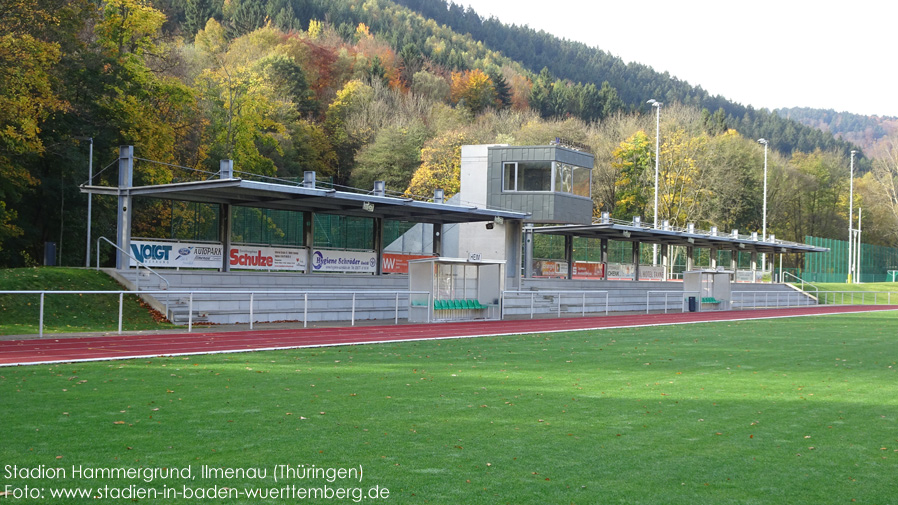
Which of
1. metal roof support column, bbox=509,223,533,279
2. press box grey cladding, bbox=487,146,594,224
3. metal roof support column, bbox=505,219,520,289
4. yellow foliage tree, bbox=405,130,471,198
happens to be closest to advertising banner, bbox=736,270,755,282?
yellow foliage tree, bbox=405,130,471,198

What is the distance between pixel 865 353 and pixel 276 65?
6470 centimetres

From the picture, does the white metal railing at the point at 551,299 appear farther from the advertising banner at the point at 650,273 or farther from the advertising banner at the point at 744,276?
the advertising banner at the point at 744,276

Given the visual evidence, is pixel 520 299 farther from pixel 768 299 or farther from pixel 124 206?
pixel 768 299

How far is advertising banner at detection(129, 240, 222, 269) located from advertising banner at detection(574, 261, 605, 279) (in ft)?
82.1

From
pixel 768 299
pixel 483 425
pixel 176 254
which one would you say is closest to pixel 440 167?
pixel 768 299

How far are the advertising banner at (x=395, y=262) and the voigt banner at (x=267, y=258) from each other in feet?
20.7

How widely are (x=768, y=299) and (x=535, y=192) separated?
22.7 meters

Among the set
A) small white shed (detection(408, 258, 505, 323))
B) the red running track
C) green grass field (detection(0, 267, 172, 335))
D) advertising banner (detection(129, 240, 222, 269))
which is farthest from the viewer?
small white shed (detection(408, 258, 505, 323))

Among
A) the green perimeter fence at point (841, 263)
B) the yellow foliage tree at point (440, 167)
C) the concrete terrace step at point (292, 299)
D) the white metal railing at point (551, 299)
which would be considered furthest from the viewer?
the green perimeter fence at point (841, 263)

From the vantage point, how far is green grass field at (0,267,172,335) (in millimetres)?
22406

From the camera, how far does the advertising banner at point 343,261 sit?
108 feet

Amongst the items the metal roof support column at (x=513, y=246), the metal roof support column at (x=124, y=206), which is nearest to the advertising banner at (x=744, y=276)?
the metal roof support column at (x=513, y=246)

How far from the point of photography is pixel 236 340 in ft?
65.5

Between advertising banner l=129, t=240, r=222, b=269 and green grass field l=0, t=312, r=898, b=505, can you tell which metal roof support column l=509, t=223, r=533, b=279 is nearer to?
advertising banner l=129, t=240, r=222, b=269
